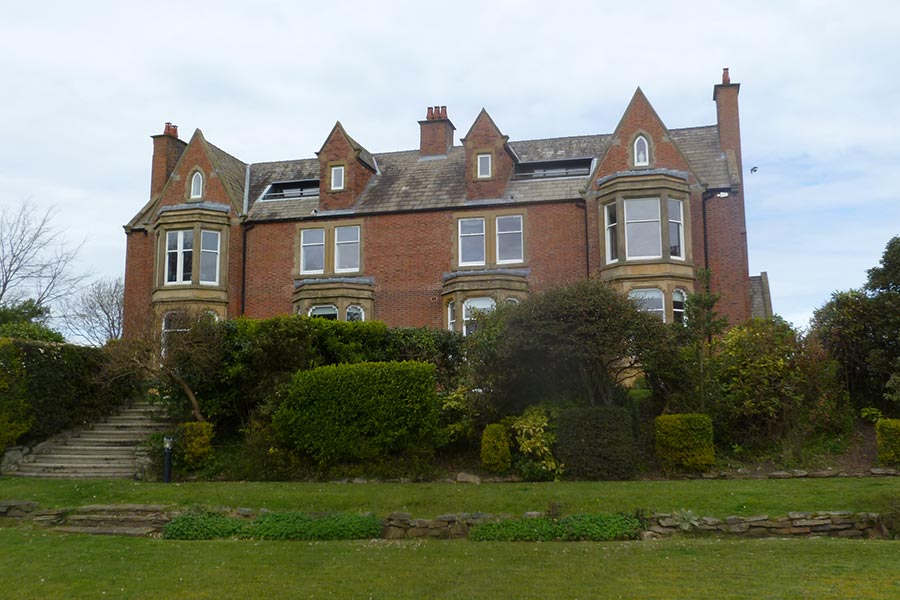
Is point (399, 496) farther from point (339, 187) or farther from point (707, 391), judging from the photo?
point (339, 187)

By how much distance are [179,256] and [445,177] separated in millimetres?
10773

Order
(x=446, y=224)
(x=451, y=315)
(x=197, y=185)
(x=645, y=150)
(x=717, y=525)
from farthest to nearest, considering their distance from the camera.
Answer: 1. (x=197, y=185)
2. (x=446, y=224)
3. (x=451, y=315)
4. (x=645, y=150)
5. (x=717, y=525)

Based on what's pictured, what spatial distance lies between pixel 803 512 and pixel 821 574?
305 centimetres

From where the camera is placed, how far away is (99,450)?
20203 mm

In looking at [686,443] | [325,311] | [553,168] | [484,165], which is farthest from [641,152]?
[686,443]

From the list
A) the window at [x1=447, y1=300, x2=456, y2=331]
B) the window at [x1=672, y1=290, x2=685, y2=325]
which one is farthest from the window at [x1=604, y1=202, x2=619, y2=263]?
the window at [x1=447, y1=300, x2=456, y2=331]

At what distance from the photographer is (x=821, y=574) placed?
31.8 feet

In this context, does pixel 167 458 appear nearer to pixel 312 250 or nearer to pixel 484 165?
pixel 312 250

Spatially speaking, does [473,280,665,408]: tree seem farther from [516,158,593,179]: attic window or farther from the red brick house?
[516,158,593,179]: attic window

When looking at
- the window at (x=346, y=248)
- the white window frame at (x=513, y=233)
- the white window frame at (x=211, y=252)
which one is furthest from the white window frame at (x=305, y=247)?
the white window frame at (x=513, y=233)

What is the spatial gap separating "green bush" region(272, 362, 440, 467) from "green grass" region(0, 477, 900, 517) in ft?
3.52

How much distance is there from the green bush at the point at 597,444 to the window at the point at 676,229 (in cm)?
1107

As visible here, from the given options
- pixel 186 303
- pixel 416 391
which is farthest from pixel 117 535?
pixel 186 303

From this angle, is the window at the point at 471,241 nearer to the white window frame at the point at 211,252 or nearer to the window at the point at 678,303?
the window at the point at 678,303
